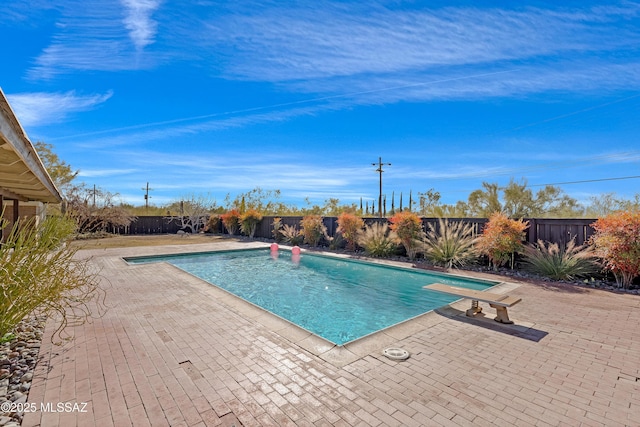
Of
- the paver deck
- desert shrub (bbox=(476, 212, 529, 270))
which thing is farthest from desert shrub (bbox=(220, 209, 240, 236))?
the paver deck

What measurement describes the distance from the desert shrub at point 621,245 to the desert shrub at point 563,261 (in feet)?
1.15

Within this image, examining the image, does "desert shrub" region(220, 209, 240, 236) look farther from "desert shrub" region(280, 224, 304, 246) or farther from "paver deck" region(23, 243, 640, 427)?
"paver deck" region(23, 243, 640, 427)

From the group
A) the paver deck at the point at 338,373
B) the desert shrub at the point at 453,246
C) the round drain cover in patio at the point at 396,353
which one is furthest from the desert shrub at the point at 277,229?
the round drain cover in patio at the point at 396,353

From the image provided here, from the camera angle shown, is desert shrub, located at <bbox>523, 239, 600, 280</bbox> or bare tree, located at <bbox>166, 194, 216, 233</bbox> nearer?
desert shrub, located at <bbox>523, 239, 600, 280</bbox>

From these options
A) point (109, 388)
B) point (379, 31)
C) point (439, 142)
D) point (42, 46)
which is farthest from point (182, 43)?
point (439, 142)

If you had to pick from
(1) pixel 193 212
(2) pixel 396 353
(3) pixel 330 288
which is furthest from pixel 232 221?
(2) pixel 396 353

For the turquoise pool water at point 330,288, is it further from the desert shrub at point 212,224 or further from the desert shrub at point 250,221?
the desert shrub at point 212,224

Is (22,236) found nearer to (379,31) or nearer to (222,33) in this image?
(222,33)

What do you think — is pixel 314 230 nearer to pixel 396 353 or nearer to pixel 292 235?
pixel 292 235

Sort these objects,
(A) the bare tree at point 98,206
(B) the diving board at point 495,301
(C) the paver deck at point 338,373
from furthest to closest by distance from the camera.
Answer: (A) the bare tree at point 98,206 → (B) the diving board at point 495,301 → (C) the paver deck at point 338,373

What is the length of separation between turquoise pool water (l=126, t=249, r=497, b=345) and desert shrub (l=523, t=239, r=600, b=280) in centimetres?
167

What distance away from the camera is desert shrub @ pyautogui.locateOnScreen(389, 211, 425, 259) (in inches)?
383

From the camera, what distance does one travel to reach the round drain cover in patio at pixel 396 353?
121 inches

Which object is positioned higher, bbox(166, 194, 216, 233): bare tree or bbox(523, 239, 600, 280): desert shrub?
bbox(166, 194, 216, 233): bare tree
